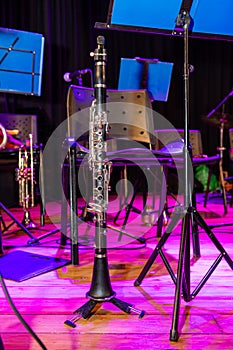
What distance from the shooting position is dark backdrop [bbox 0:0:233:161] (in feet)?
16.9

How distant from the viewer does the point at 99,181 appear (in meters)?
1.67

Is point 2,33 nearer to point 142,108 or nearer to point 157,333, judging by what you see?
point 142,108

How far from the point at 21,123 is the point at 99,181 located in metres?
3.15

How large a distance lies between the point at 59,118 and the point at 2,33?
2069 mm

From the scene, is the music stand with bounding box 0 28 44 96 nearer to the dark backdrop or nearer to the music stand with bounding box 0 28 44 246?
the music stand with bounding box 0 28 44 246

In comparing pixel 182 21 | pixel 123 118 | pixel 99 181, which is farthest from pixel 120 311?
pixel 123 118

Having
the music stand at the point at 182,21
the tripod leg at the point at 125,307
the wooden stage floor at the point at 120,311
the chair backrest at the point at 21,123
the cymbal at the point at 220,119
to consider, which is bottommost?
the wooden stage floor at the point at 120,311

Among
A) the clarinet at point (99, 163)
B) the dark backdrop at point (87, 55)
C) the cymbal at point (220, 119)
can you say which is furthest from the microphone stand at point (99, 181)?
the dark backdrop at point (87, 55)

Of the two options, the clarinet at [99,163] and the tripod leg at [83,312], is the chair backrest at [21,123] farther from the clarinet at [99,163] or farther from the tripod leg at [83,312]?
the tripod leg at [83,312]

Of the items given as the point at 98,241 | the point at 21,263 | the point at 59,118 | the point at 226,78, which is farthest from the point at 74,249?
the point at 226,78

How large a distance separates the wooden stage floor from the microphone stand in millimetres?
52

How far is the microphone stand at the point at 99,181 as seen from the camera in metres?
1.64

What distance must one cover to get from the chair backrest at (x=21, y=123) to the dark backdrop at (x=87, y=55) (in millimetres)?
558

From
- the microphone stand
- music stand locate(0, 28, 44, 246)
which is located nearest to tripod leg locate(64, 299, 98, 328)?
the microphone stand
